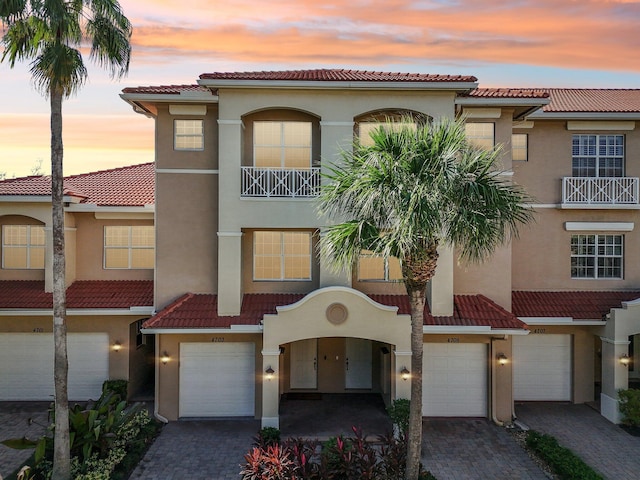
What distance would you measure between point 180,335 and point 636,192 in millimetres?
17589

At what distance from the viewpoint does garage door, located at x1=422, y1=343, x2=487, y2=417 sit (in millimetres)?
16312

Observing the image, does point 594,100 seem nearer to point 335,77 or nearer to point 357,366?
point 335,77

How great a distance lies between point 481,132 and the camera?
16922 mm

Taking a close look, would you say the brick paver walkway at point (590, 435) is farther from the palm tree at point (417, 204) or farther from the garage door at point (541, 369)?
the palm tree at point (417, 204)

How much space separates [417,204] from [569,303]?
11.0 meters

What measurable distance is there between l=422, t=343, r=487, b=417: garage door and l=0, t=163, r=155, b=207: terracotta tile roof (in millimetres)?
12340

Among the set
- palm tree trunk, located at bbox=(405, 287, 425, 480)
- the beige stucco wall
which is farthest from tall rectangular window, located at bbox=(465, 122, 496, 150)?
the beige stucco wall

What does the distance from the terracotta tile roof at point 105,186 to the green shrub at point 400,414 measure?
11.8 m

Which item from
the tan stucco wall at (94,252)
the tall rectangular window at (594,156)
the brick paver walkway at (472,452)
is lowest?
the brick paver walkway at (472,452)

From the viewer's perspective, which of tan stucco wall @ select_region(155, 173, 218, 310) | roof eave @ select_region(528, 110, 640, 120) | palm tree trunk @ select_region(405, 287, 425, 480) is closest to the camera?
palm tree trunk @ select_region(405, 287, 425, 480)

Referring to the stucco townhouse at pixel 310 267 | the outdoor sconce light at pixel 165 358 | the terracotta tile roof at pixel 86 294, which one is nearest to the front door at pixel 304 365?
the stucco townhouse at pixel 310 267

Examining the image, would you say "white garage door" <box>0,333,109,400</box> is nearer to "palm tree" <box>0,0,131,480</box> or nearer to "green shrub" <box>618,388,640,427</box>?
"palm tree" <box>0,0,131,480</box>

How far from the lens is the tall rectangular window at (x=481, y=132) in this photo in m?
16.9

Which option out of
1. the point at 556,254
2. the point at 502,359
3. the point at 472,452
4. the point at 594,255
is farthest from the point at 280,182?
the point at 594,255
